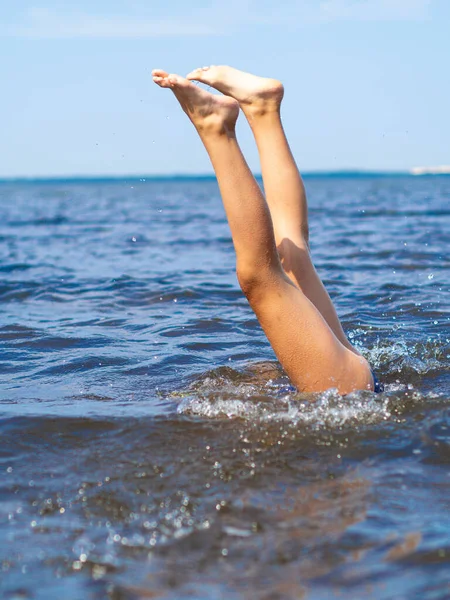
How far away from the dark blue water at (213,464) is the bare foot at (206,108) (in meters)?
1.35

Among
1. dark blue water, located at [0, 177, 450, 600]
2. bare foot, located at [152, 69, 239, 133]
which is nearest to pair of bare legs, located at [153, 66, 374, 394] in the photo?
bare foot, located at [152, 69, 239, 133]

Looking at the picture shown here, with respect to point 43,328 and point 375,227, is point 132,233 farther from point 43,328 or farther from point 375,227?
point 43,328

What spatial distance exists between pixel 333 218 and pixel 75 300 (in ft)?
42.6

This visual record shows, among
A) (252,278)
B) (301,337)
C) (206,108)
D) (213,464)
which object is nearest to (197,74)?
(206,108)

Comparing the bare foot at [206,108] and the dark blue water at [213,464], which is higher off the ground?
the bare foot at [206,108]

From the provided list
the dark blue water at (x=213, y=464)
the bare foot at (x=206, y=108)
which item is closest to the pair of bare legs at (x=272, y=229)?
the bare foot at (x=206, y=108)

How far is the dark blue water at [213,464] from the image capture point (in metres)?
2.30

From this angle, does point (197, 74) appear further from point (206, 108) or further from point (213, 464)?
point (213, 464)

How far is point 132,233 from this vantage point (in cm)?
1636

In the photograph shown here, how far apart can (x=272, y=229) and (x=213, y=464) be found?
1.02 metres

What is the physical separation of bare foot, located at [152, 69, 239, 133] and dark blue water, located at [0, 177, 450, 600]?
1.35 meters

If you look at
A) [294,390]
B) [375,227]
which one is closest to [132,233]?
[375,227]

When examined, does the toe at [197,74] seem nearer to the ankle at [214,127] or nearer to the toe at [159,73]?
the toe at [159,73]

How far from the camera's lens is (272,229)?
325cm
